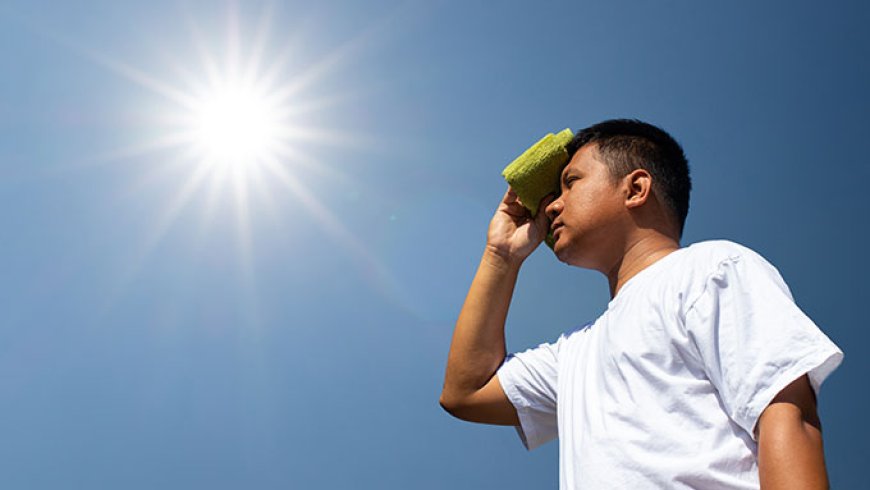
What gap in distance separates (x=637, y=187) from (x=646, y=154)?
260 mm

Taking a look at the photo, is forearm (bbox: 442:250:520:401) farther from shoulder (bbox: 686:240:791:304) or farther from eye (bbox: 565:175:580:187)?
shoulder (bbox: 686:240:791:304)

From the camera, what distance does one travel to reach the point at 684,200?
2.83 m

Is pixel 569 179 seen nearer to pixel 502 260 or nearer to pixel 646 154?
pixel 646 154

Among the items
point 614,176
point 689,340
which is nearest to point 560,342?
point 614,176

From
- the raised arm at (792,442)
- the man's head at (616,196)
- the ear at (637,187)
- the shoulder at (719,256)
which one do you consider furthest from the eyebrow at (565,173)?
the raised arm at (792,442)

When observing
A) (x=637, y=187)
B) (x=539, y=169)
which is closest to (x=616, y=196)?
(x=637, y=187)

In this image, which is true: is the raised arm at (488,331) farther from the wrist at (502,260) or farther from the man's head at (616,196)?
the man's head at (616,196)

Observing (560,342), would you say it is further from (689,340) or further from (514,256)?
(689,340)

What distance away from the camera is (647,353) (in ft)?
6.40

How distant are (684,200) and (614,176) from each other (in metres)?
0.40

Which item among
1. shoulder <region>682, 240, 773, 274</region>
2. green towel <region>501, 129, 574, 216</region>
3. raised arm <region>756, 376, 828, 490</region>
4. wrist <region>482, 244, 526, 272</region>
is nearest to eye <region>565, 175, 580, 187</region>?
green towel <region>501, 129, 574, 216</region>

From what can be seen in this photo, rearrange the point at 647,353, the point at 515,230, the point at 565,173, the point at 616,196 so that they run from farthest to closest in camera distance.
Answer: the point at 515,230 < the point at 565,173 < the point at 616,196 < the point at 647,353

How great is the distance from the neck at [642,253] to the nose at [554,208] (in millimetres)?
361

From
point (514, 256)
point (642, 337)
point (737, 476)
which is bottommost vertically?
point (737, 476)
